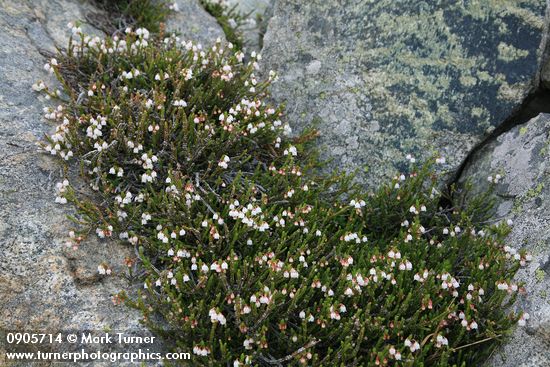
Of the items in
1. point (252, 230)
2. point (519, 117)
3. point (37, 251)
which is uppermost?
point (519, 117)

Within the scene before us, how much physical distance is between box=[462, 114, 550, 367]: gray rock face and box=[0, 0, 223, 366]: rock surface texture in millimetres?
2690

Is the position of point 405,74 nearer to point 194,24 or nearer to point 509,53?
point 509,53

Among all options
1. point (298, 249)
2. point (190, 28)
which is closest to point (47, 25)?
point (190, 28)

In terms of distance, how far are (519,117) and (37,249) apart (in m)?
4.60

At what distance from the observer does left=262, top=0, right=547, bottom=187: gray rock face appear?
219 inches

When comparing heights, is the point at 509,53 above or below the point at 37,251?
above

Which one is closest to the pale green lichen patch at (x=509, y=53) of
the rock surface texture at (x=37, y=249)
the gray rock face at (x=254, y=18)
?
the gray rock face at (x=254, y=18)

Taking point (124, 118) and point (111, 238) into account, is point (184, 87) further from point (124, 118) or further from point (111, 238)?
point (111, 238)

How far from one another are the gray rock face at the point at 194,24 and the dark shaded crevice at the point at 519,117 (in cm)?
317

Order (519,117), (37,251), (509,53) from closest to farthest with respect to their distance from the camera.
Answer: (37,251)
(509,53)
(519,117)

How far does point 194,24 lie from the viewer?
6914 millimetres

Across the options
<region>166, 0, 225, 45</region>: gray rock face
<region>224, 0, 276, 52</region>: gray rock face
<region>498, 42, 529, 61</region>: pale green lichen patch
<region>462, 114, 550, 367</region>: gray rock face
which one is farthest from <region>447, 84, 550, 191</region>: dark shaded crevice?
<region>166, 0, 225, 45</region>: gray rock face

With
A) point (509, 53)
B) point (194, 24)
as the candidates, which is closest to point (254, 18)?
point (194, 24)

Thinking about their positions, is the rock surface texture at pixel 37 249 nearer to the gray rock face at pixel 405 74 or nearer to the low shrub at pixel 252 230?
the low shrub at pixel 252 230
